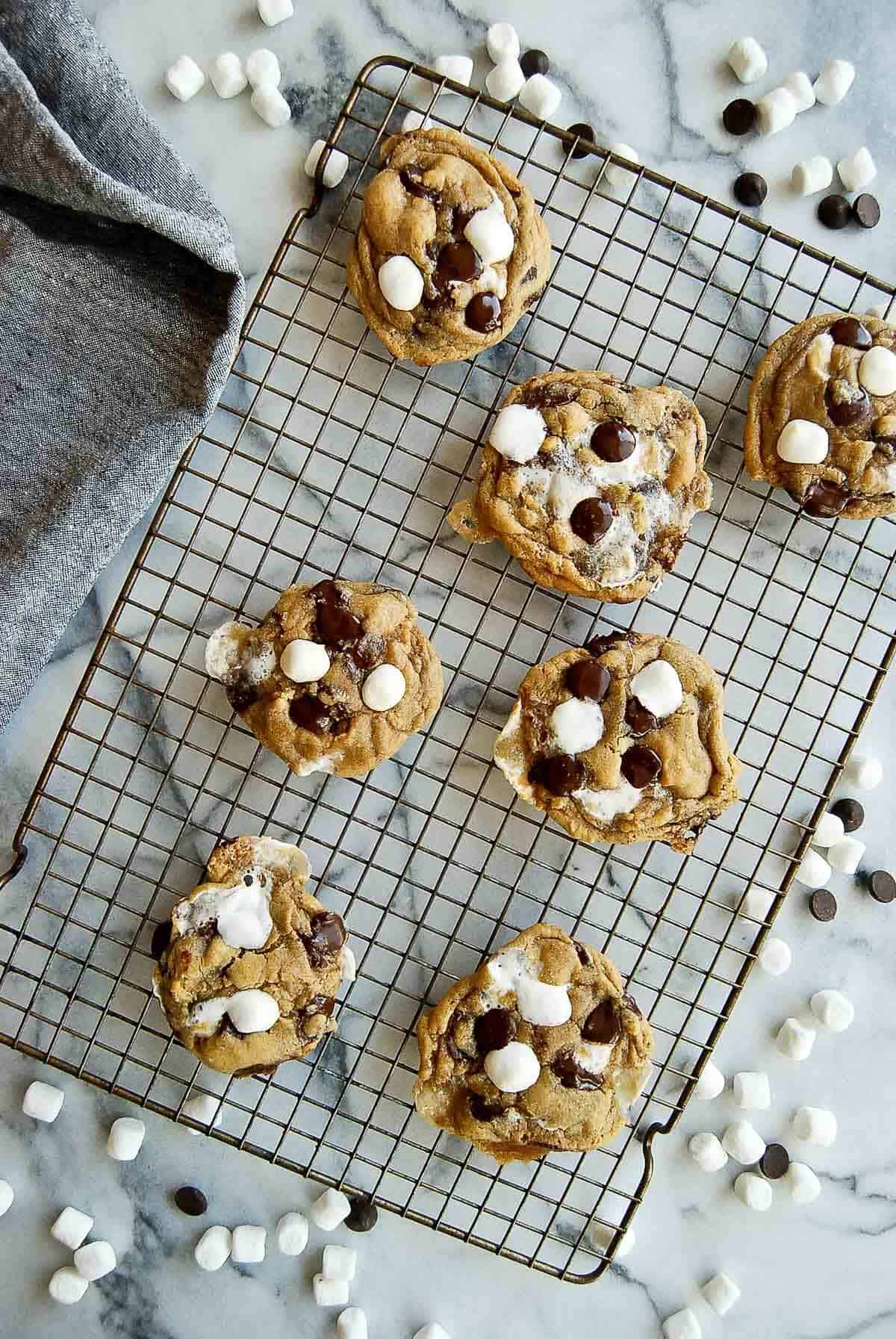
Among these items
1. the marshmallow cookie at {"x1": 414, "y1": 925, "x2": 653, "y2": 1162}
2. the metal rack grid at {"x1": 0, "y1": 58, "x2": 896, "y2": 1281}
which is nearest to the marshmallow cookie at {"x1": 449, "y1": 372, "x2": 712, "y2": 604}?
the metal rack grid at {"x1": 0, "y1": 58, "x2": 896, "y2": 1281}

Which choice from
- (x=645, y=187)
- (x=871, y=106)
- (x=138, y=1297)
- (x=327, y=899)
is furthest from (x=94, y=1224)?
(x=871, y=106)

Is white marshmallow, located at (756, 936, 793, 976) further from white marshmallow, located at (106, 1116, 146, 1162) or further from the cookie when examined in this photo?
white marshmallow, located at (106, 1116, 146, 1162)

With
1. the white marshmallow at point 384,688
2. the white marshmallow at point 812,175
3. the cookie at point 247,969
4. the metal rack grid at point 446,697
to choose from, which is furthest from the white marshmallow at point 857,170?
the cookie at point 247,969

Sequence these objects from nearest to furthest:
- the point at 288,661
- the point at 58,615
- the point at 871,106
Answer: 1. the point at 288,661
2. the point at 58,615
3. the point at 871,106

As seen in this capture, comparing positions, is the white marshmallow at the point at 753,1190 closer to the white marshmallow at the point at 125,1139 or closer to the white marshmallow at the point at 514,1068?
the white marshmallow at the point at 514,1068

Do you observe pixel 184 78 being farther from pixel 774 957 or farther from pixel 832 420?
pixel 774 957

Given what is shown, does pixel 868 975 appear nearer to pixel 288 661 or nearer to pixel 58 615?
pixel 288 661

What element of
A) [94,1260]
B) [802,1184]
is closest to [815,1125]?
[802,1184]
